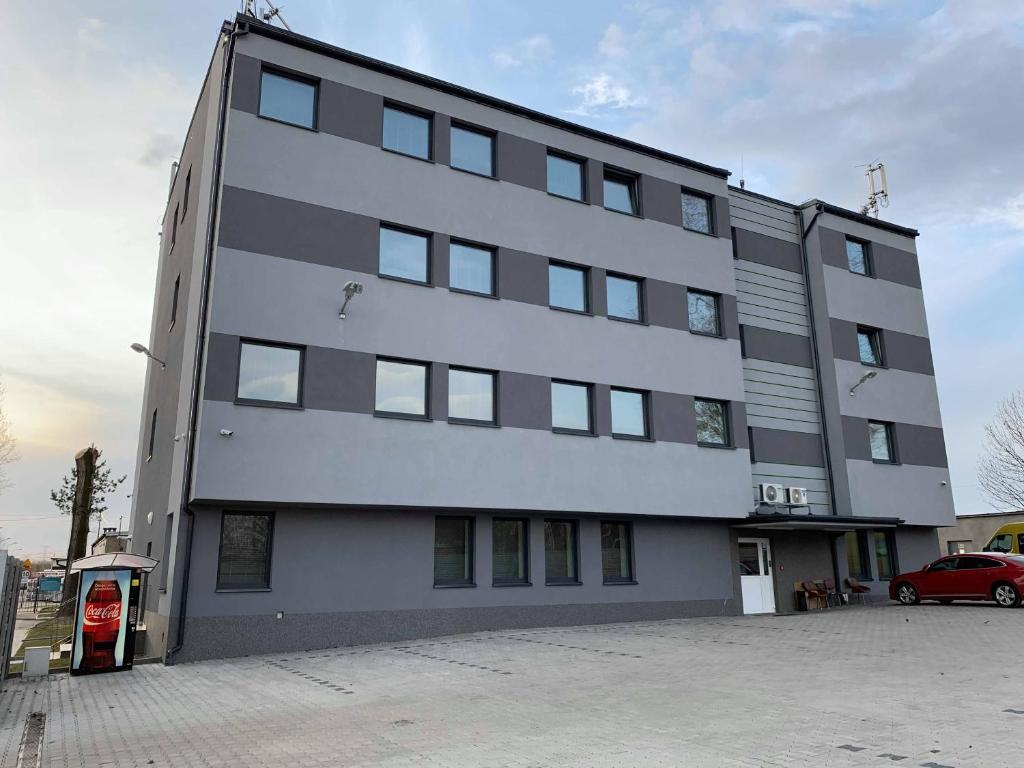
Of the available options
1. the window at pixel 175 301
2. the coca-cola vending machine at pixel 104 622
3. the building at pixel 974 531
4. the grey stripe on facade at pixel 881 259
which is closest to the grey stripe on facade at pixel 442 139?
the grey stripe on facade at pixel 881 259

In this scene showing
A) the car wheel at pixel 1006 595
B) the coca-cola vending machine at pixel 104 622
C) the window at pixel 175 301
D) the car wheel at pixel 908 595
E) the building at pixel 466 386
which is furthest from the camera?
the car wheel at pixel 908 595

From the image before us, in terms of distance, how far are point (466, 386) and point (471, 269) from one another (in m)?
2.95

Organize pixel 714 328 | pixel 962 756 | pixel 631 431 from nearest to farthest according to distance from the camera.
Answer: pixel 962 756 < pixel 631 431 < pixel 714 328

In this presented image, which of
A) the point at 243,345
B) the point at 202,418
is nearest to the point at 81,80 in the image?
the point at 243,345

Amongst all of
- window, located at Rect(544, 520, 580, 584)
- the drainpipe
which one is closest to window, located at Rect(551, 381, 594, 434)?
window, located at Rect(544, 520, 580, 584)

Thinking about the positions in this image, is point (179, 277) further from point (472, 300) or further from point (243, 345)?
point (472, 300)

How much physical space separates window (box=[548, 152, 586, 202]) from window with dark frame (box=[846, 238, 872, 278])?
11213mm

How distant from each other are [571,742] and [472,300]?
12.1m

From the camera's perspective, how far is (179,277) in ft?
64.1

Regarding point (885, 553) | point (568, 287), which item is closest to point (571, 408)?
point (568, 287)

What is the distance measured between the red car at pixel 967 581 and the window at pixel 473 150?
1677cm

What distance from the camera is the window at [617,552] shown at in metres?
19.0

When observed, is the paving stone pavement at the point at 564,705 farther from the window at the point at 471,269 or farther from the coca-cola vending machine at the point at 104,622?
the window at the point at 471,269

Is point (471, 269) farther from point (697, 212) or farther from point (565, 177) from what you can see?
point (697, 212)
